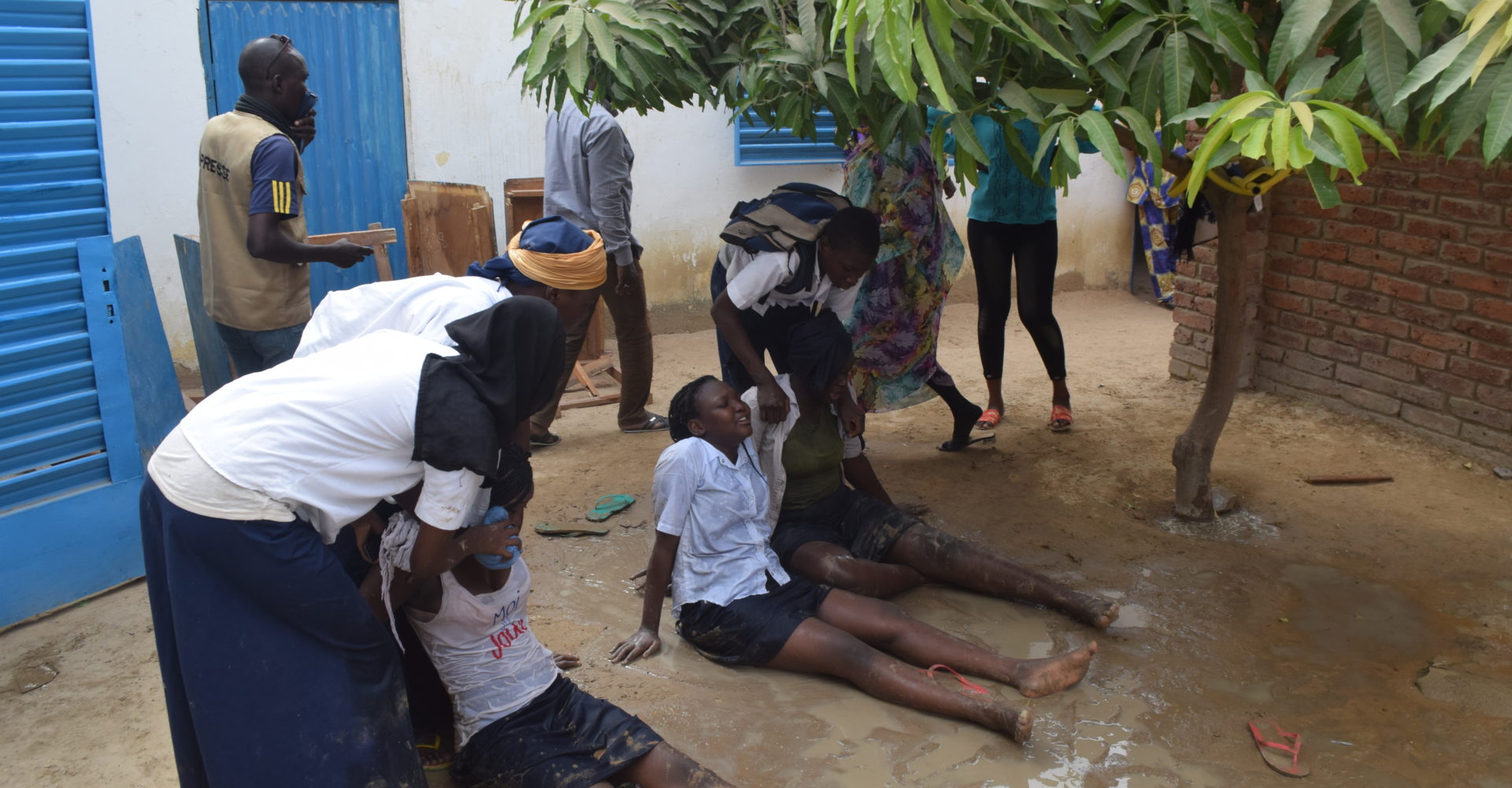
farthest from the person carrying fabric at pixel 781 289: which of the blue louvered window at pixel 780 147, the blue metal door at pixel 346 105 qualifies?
the blue louvered window at pixel 780 147

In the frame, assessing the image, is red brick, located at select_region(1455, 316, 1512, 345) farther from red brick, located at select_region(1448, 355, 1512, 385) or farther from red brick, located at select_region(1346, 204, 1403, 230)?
red brick, located at select_region(1346, 204, 1403, 230)

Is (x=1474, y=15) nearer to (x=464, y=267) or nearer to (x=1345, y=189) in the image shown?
(x=1345, y=189)

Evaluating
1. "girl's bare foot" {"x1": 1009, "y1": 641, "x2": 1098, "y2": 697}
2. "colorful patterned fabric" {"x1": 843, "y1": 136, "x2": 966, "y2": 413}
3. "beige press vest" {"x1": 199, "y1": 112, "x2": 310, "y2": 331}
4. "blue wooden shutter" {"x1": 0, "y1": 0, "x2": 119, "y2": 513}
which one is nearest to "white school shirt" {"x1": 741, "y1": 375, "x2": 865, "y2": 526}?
"colorful patterned fabric" {"x1": 843, "y1": 136, "x2": 966, "y2": 413}

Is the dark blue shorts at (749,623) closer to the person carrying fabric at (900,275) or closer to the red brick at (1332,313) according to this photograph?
the person carrying fabric at (900,275)

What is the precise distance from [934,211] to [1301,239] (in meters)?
2.18

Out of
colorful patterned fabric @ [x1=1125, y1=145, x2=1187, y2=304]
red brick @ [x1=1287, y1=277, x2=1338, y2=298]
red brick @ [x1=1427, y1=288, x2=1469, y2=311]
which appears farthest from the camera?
colorful patterned fabric @ [x1=1125, y1=145, x2=1187, y2=304]

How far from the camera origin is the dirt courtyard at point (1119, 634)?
9.79ft

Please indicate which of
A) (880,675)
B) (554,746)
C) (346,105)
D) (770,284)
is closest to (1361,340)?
(770,284)

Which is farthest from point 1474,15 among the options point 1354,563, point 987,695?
point 1354,563

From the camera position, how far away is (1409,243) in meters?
5.21

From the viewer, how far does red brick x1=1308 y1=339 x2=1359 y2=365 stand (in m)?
5.58

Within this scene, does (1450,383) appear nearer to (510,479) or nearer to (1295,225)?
(1295,225)

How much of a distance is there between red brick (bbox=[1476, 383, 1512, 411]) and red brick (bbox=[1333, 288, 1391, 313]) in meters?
0.56

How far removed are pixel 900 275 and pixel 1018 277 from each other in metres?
0.95
